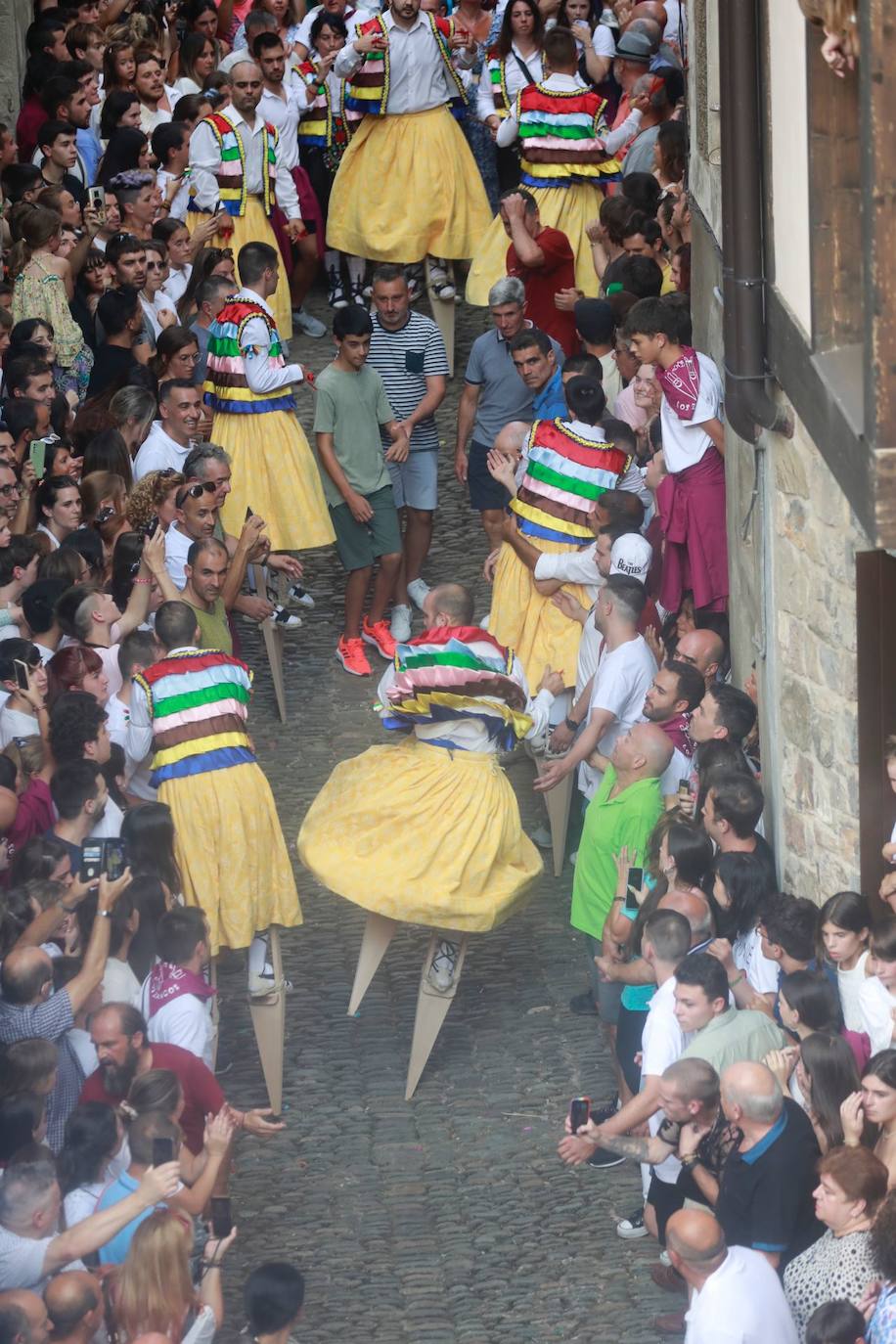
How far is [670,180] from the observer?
12.1 m

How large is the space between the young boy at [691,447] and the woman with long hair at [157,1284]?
4249mm

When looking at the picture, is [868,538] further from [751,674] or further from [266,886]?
[266,886]

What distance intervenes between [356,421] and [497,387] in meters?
0.81

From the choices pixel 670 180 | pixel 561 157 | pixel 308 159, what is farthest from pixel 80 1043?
pixel 308 159

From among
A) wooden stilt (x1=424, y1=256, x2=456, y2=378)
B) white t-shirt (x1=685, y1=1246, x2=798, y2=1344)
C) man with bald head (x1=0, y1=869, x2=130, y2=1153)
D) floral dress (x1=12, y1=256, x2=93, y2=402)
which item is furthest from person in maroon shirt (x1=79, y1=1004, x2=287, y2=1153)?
wooden stilt (x1=424, y1=256, x2=456, y2=378)

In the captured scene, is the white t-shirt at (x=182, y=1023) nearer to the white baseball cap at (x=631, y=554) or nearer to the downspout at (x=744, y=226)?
the downspout at (x=744, y=226)

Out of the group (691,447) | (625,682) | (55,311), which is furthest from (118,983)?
(55,311)

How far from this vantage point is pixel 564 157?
13125 millimetres

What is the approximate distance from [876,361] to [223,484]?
4.51 meters

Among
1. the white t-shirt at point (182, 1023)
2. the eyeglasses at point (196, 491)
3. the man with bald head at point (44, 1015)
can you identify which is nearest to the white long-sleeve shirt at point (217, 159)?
the eyeglasses at point (196, 491)

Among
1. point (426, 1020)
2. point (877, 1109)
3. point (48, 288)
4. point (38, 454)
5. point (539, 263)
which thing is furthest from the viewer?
point (539, 263)

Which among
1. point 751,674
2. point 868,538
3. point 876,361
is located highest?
point 876,361

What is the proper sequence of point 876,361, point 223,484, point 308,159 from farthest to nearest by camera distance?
point 308,159 < point 223,484 < point 876,361

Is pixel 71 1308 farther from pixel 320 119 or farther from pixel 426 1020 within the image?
pixel 320 119
